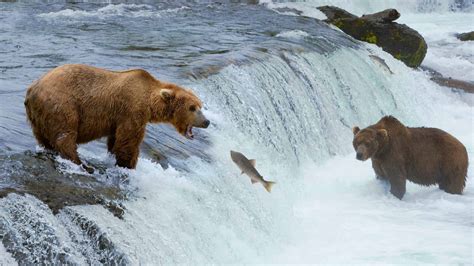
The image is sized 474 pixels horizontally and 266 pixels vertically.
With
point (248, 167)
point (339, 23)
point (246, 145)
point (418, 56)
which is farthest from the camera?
point (339, 23)

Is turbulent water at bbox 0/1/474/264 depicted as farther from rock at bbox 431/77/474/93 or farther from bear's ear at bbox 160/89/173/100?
bear's ear at bbox 160/89/173/100

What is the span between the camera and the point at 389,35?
14781mm

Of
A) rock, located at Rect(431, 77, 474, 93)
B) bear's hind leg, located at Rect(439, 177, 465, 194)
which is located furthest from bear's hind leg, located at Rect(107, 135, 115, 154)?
rock, located at Rect(431, 77, 474, 93)

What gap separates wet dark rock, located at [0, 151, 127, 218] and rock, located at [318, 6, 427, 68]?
10351mm

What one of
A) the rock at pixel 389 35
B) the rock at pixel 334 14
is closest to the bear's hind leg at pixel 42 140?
the rock at pixel 389 35

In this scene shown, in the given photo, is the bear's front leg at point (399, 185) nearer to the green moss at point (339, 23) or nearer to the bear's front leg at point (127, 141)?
the bear's front leg at point (127, 141)

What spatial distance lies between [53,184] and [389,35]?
11.0 meters

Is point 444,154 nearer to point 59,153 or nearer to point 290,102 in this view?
point 290,102

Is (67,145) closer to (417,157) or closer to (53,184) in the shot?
(53,184)

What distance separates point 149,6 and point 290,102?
6869 millimetres

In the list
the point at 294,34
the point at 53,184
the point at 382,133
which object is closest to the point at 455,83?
the point at 294,34

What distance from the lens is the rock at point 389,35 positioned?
48.1 ft

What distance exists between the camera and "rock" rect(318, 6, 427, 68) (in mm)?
14656

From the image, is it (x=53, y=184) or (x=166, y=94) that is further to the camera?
(x=166, y=94)
